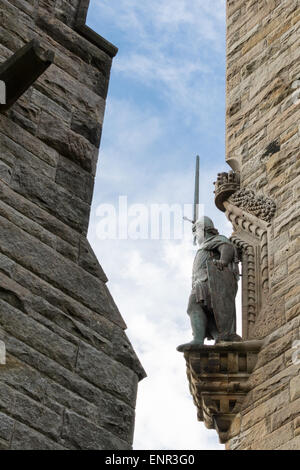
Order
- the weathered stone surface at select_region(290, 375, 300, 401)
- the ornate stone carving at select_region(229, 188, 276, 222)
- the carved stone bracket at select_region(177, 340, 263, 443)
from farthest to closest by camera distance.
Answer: the ornate stone carving at select_region(229, 188, 276, 222)
the carved stone bracket at select_region(177, 340, 263, 443)
the weathered stone surface at select_region(290, 375, 300, 401)

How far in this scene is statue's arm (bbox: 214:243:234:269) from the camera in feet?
38.2

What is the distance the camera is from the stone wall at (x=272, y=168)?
9.95 metres

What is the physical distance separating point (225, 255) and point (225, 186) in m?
1.29

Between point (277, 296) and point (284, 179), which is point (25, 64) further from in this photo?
point (284, 179)

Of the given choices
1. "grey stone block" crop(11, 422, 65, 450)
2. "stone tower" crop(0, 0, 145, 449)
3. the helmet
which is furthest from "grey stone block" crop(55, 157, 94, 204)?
the helmet

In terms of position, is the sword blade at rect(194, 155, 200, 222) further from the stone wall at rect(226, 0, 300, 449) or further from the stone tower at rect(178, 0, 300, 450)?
the stone wall at rect(226, 0, 300, 449)

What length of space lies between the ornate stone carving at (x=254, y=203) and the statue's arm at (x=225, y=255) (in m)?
0.52

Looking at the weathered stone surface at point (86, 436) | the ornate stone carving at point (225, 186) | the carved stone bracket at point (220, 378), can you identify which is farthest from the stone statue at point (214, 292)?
the weathered stone surface at point (86, 436)

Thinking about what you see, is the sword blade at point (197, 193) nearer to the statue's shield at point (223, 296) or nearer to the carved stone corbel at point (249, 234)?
the carved stone corbel at point (249, 234)

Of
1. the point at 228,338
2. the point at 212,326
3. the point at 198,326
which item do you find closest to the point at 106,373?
the point at 228,338

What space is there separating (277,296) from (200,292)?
1.01 m

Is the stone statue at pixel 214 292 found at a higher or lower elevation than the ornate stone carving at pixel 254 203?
lower
